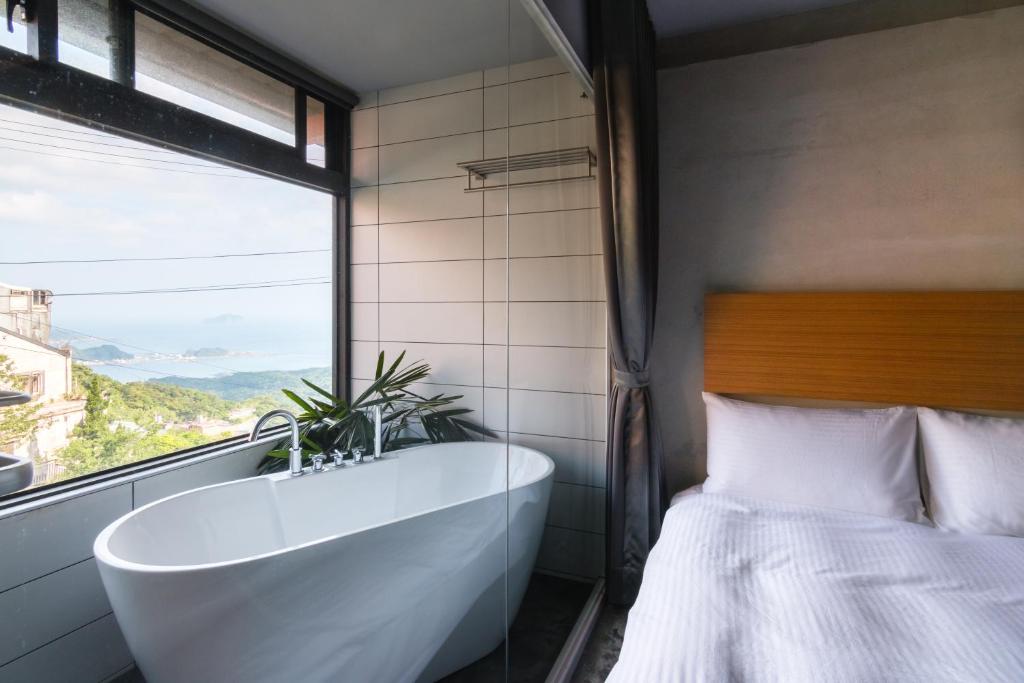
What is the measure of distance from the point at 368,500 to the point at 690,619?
77 cm

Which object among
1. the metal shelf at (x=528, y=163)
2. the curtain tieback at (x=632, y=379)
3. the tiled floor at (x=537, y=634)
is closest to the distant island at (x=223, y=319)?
the metal shelf at (x=528, y=163)

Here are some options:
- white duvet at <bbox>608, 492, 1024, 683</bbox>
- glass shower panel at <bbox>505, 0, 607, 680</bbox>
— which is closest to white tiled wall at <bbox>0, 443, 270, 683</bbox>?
white duvet at <bbox>608, 492, 1024, 683</bbox>

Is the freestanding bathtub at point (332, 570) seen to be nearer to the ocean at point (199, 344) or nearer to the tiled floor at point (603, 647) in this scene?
the ocean at point (199, 344)

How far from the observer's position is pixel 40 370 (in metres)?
0.44

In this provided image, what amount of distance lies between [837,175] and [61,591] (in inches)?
105

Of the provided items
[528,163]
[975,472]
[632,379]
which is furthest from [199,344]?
[975,472]

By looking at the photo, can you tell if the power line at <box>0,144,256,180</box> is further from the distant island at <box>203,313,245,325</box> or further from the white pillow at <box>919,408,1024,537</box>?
the white pillow at <box>919,408,1024,537</box>

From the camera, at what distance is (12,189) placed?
43 centimetres

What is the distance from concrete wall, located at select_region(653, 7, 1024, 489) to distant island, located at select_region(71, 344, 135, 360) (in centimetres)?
227

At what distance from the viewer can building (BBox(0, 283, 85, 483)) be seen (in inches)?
16.2

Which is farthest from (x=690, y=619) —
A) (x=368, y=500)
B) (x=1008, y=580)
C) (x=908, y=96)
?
(x=908, y=96)

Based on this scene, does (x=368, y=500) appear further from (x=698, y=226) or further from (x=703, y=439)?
(x=698, y=226)

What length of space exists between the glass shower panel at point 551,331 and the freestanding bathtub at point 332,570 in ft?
0.40

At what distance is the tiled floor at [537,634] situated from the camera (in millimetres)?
1383
